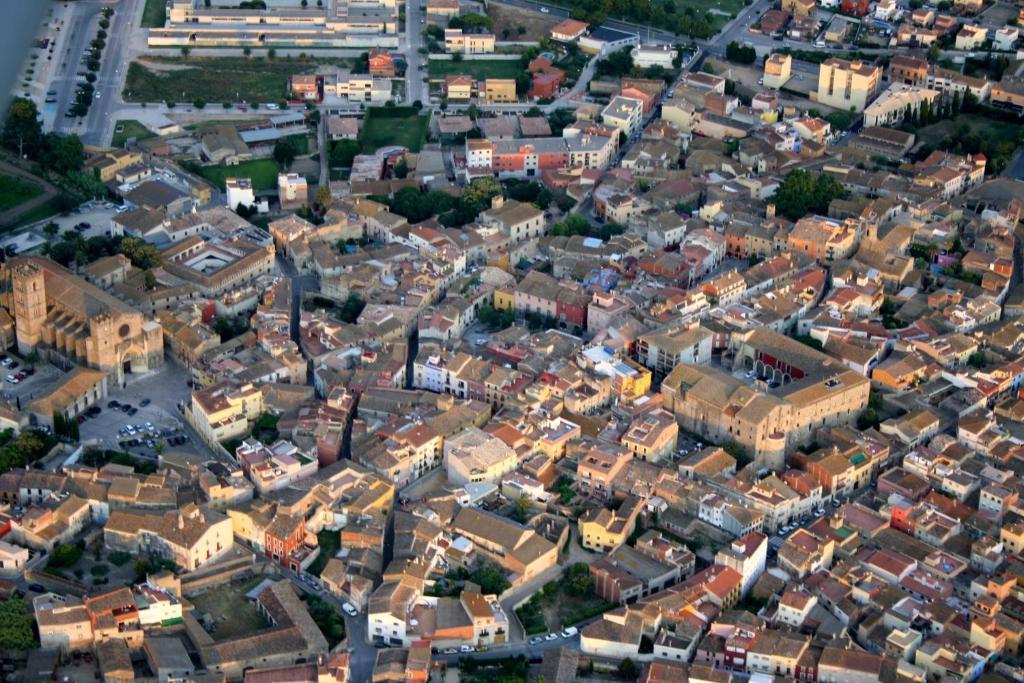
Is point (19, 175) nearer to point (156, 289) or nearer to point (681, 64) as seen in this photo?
point (156, 289)

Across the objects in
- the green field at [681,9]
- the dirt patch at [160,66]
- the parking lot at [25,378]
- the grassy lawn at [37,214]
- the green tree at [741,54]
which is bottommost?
the parking lot at [25,378]

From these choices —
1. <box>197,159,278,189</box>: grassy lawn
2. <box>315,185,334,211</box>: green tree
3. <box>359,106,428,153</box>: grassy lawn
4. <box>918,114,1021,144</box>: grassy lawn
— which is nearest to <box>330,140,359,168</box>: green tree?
<box>359,106,428,153</box>: grassy lawn

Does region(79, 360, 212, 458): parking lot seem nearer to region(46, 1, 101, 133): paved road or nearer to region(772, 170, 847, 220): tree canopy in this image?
region(46, 1, 101, 133): paved road

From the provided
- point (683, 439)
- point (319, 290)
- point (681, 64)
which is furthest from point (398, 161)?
point (683, 439)

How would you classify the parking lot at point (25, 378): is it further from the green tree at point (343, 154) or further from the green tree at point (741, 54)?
the green tree at point (741, 54)

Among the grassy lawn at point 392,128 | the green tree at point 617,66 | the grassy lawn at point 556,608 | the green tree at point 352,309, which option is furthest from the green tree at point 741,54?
the grassy lawn at point 556,608

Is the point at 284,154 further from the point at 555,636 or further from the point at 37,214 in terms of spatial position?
the point at 555,636

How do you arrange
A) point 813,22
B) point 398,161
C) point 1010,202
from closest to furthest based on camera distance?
point 1010,202, point 398,161, point 813,22
